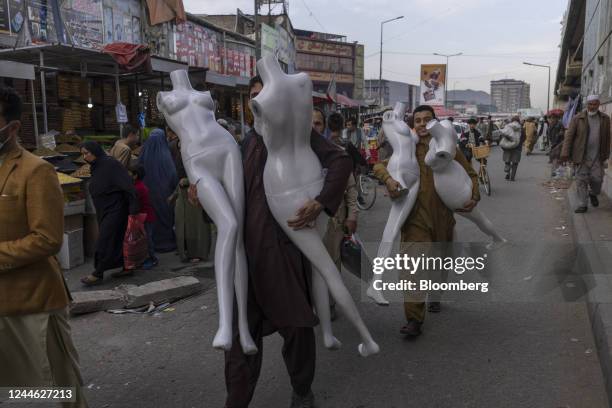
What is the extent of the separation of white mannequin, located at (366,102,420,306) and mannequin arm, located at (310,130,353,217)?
4.07ft

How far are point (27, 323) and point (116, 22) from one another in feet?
Answer: 43.9

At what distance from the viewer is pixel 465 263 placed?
4.70 meters

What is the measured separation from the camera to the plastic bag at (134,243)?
604 centimetres

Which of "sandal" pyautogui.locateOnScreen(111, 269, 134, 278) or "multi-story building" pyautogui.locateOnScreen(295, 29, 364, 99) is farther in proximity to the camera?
"multi-story building" pyautogui.locateOnScreen(295, 29, 364, 99)

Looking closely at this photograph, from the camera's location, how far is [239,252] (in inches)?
109

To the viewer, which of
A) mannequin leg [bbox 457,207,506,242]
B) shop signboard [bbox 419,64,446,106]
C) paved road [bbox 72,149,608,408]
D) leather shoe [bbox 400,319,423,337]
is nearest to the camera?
paved road [bbox 72,149,608,408]

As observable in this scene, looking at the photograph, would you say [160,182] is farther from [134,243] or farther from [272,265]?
[272,265]

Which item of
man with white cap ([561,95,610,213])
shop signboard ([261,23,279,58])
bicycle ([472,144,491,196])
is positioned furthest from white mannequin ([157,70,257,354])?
shop signboard ([261,23,279,58])

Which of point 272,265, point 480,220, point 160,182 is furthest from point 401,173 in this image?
point 160,182

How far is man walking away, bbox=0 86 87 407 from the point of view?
88.7 inches

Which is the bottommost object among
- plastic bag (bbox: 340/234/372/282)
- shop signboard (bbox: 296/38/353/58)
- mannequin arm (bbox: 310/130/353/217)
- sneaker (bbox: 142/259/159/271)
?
sneaker (bbox: 142/259/159/271)

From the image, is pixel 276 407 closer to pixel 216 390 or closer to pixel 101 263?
pixel 216 390

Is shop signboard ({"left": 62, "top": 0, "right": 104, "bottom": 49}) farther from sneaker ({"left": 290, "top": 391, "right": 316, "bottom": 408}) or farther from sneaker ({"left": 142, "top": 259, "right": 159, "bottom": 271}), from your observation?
sneaker ({"left": 290, "top": 391, "right": 316, "bottom": 408})

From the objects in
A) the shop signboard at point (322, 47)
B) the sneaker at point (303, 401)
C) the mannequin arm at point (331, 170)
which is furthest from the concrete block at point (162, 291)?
the shop signboard at point (322, 47)
